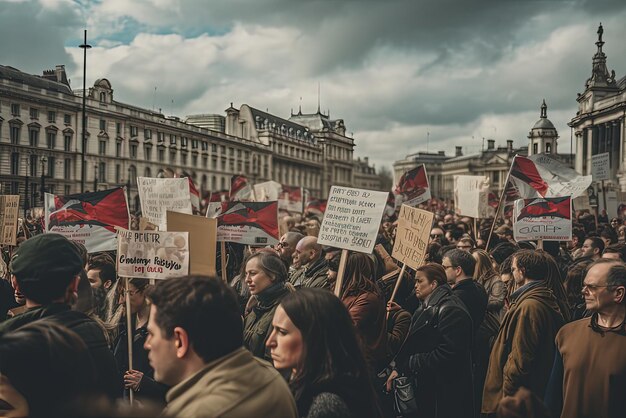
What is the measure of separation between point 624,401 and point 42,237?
318 cm

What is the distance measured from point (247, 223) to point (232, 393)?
6.88m

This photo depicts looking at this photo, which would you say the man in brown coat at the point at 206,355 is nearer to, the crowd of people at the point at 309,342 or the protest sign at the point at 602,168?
the crowd of people at the point at 309,342

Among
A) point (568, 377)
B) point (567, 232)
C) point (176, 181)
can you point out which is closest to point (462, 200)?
point (567, 232)

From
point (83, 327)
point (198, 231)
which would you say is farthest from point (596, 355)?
point (198, 231)

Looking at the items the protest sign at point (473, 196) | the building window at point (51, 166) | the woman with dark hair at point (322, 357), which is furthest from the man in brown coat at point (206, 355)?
the building window at point (51, 166)

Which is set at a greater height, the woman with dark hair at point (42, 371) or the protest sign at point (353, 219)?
the protest sign at point (353, 219)

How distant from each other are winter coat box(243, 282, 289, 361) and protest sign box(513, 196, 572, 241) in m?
5.59

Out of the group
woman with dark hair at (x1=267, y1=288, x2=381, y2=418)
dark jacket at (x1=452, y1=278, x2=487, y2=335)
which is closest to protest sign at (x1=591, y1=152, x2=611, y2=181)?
dark jacket at (x1=452, y1=278, x2=487, y2=335)

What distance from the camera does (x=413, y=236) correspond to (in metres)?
6.74

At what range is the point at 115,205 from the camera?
816 cm

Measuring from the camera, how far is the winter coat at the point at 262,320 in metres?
4.56

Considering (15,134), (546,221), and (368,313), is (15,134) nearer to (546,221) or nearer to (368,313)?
(546,221)

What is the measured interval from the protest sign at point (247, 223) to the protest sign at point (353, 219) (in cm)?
278

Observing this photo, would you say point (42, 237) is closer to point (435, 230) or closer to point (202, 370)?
point (202, 370)
